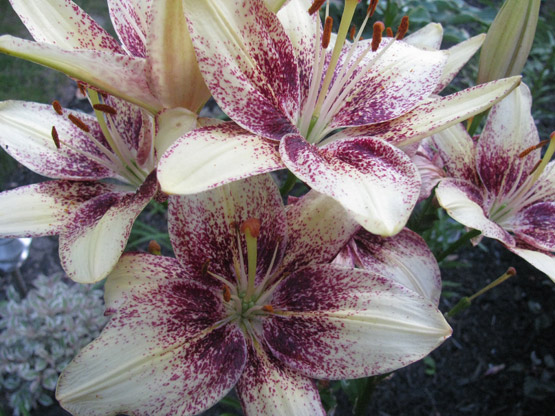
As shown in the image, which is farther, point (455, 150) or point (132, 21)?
point (455, 150)

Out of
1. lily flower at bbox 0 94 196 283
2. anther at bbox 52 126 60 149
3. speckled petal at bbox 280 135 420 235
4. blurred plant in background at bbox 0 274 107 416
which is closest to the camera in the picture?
speckled petal at bbox 280 135 420 235

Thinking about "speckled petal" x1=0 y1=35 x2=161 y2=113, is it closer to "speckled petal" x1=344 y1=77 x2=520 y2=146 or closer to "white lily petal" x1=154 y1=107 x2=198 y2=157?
"white lily petal" x1=154 y1=107 x2=198 y2=157

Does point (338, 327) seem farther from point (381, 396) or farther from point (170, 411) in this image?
point (381, 396)

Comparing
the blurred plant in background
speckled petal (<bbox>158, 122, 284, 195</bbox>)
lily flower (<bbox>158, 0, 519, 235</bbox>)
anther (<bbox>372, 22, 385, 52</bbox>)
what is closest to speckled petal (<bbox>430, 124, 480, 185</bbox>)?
lily flower (<bbox>158, 0, 519, 235</bbox>)

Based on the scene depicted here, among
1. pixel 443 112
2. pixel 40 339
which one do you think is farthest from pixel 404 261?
pixel 40 339

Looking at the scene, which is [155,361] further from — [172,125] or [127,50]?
[127,50]

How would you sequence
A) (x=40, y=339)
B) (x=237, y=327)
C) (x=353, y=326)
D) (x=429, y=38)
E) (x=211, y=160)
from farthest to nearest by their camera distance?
(x=40, y=339)
(x=429, y=38)
(x=237, y=327)
(x=353, y=326)
(x=211, y=160)

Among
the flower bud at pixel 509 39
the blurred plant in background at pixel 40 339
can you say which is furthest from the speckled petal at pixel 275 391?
the blurred plant in background at pixel 40 339

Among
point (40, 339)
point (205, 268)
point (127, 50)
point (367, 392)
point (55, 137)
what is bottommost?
point (40, 339)
